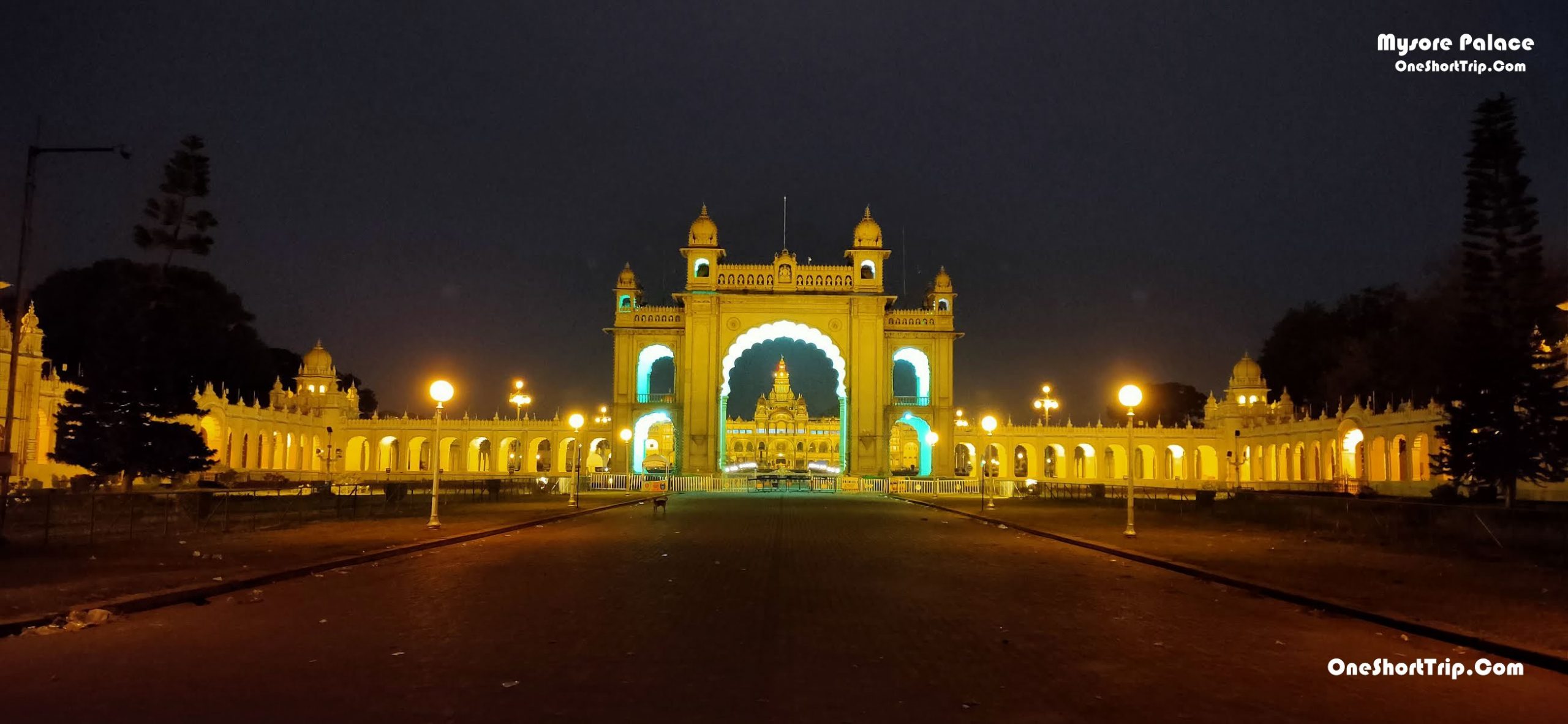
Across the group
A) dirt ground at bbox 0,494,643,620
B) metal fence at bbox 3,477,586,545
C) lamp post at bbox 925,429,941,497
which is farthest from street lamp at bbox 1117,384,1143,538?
lamp post at bbox 925,429,941,497

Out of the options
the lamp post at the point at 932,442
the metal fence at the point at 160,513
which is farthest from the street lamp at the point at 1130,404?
the lamp post at the point at 932,442

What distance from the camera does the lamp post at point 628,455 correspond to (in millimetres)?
51688

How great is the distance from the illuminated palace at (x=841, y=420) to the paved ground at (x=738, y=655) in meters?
35.6

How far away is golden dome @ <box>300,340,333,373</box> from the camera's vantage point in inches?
2682

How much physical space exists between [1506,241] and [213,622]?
3459 cm

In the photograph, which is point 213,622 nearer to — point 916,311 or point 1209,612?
point 1209,612

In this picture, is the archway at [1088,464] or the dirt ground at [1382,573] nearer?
the dirt ground at [1382,573]

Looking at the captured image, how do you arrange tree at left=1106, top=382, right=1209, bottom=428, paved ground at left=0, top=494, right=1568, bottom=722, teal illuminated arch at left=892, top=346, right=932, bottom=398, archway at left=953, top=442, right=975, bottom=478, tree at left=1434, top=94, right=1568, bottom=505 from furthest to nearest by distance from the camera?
tree at left=1106, top=382, right=1209, bottom=428 → archway at left=953, top=442, right=975, bottom=478 → teal illuminated arch at left=892, top=346, right=932, bottom=398 → tree at left=1434, top=94, right=1568, bottom=505 → paved ground at left=0, top=494, right=1568, bottom=722

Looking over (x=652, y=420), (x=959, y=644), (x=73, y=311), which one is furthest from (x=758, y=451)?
(x=959, y=644)

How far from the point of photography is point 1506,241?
31781mm

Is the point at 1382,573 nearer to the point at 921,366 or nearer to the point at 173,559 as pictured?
the point at 173,559

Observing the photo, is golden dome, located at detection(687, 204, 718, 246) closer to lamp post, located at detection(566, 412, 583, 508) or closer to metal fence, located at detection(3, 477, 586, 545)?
lamp post, located at detection(566, 412, 583, 508)

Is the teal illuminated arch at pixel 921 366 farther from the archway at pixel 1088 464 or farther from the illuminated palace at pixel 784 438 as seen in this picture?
the illuminated palace at pixel 784 438

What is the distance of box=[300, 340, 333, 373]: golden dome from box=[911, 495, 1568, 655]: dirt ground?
2140 inches
